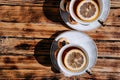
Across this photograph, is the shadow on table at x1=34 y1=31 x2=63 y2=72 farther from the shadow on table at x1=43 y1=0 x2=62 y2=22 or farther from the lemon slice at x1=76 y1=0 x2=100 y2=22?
the lemon slice at x1=76 y1=0 x2=100 y2=22

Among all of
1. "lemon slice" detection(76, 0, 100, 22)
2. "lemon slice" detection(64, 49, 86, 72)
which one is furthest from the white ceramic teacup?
"lemon slice" detection(76, 0, 100, 22)

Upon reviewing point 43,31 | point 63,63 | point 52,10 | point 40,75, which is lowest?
point 40,75

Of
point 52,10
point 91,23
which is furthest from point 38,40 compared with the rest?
point 91,23

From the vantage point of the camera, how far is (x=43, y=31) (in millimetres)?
1615

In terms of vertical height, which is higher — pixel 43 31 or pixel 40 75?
pixel 43 31

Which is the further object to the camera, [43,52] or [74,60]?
[43,52]

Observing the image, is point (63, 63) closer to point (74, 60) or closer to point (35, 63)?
point (74, 60)

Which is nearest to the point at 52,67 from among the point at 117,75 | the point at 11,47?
the point at 11,47

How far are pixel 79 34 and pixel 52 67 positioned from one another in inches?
8.8

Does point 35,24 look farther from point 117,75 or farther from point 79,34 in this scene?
point 117,75

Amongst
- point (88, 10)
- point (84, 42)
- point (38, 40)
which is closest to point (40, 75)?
point (38, 40)

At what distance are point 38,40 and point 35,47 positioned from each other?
0.13 ft

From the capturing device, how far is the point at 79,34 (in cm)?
155

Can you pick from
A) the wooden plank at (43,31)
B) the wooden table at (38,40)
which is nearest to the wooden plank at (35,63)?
the wooden table at (38,40)
